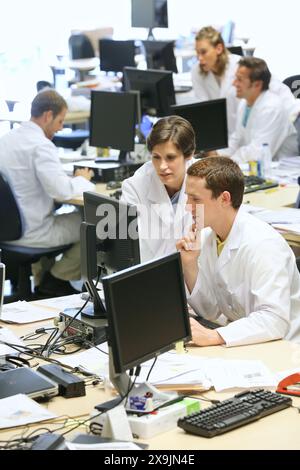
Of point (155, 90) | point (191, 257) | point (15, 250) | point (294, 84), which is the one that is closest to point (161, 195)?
point (191, 257)

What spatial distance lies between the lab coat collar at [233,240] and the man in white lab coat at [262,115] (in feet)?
8.98

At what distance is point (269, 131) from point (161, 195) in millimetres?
2147

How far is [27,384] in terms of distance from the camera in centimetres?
276

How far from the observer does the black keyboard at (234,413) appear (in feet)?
7.97

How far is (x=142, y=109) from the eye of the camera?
21.2ft

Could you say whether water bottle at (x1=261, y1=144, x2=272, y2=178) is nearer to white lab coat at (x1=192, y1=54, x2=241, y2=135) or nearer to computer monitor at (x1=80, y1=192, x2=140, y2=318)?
white lab coat at (x1=192, y1=54, x2=241, y2=135)

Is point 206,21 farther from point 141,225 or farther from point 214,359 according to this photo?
point 214,359

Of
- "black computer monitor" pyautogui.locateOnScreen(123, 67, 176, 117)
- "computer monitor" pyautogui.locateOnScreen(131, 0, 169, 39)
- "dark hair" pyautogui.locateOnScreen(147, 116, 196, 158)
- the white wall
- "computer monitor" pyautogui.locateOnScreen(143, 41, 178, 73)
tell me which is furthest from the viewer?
the white wall

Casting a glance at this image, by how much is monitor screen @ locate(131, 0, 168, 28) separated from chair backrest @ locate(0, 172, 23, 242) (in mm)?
5299

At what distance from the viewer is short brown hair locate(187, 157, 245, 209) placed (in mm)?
3355

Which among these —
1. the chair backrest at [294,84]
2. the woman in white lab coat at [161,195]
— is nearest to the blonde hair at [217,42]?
the chair backrest at [294,84]

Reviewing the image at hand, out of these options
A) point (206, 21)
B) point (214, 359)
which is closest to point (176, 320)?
point (214, 359)

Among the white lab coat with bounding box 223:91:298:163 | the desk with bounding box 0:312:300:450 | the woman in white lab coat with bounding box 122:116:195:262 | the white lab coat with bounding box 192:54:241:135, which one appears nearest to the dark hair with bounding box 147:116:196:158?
the woman in white lab coat with bounding box 122:116:195:262

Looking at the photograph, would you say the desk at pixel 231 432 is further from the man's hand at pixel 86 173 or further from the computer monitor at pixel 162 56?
the computer monitor at pixel 162 56
